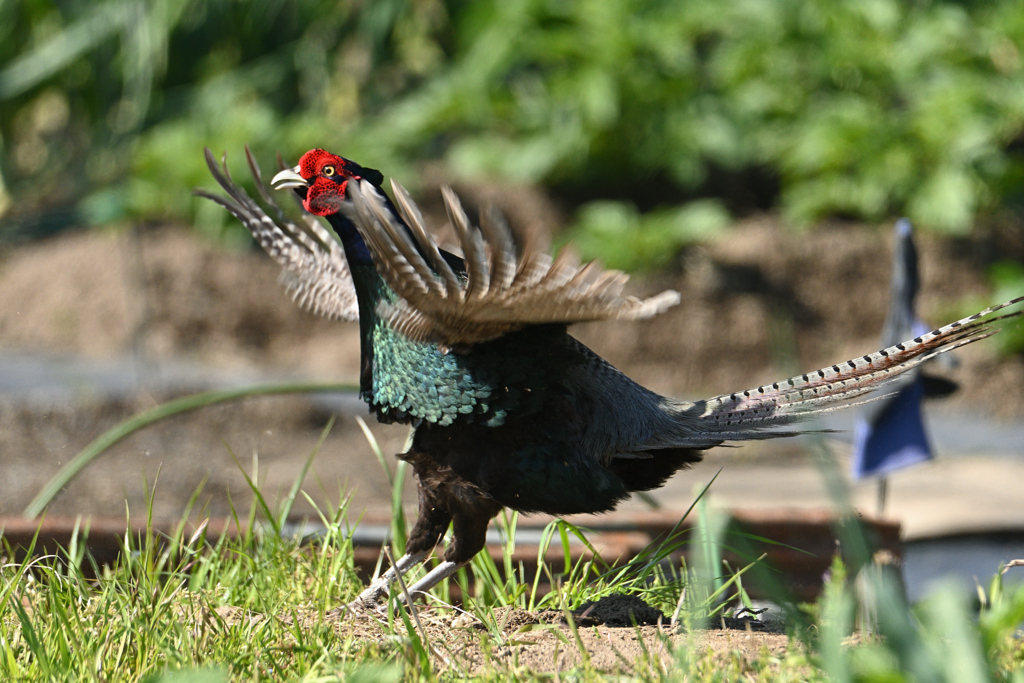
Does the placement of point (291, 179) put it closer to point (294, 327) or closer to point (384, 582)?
point (384, 582)

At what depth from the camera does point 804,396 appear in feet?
7.33

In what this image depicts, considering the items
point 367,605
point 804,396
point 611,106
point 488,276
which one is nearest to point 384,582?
point 367,605

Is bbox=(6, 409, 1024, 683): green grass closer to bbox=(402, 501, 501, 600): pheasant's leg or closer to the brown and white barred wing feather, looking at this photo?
bbox=(402, 501, 501, 600): pheasant's leg

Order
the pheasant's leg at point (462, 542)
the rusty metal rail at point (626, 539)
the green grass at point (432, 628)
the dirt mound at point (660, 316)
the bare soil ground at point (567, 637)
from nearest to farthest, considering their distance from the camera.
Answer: the green grass at point (432, 628)
the bare soil ground at point (567, 637)
the pheasant's leg at point (462, 542)
the rusty metal rail at point (626, 539)
the dirt mound at point (660, 316)

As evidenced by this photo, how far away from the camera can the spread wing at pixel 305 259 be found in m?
2.69

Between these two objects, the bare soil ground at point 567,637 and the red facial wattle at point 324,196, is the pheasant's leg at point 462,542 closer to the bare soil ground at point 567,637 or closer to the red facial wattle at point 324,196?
the bare soil ground at point 567,637

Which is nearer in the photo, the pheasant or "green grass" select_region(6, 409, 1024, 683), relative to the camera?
"green grass" select_region(6, 409, 1024, 683)

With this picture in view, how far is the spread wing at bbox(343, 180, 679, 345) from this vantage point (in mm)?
1734

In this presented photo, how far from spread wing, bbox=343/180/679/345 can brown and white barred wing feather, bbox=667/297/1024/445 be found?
51 cm

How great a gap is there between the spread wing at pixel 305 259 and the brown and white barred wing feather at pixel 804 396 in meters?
1.07

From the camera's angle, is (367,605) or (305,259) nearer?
(367,605)

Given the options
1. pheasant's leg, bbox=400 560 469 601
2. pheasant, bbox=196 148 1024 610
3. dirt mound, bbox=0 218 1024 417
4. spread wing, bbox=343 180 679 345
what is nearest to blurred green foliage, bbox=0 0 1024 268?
dirt mound, bbox=0 218 1024 417

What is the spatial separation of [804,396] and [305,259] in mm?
1450

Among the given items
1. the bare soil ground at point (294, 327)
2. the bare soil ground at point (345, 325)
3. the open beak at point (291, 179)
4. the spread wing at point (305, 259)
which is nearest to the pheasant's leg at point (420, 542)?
the spread wing at point (305, 259)
